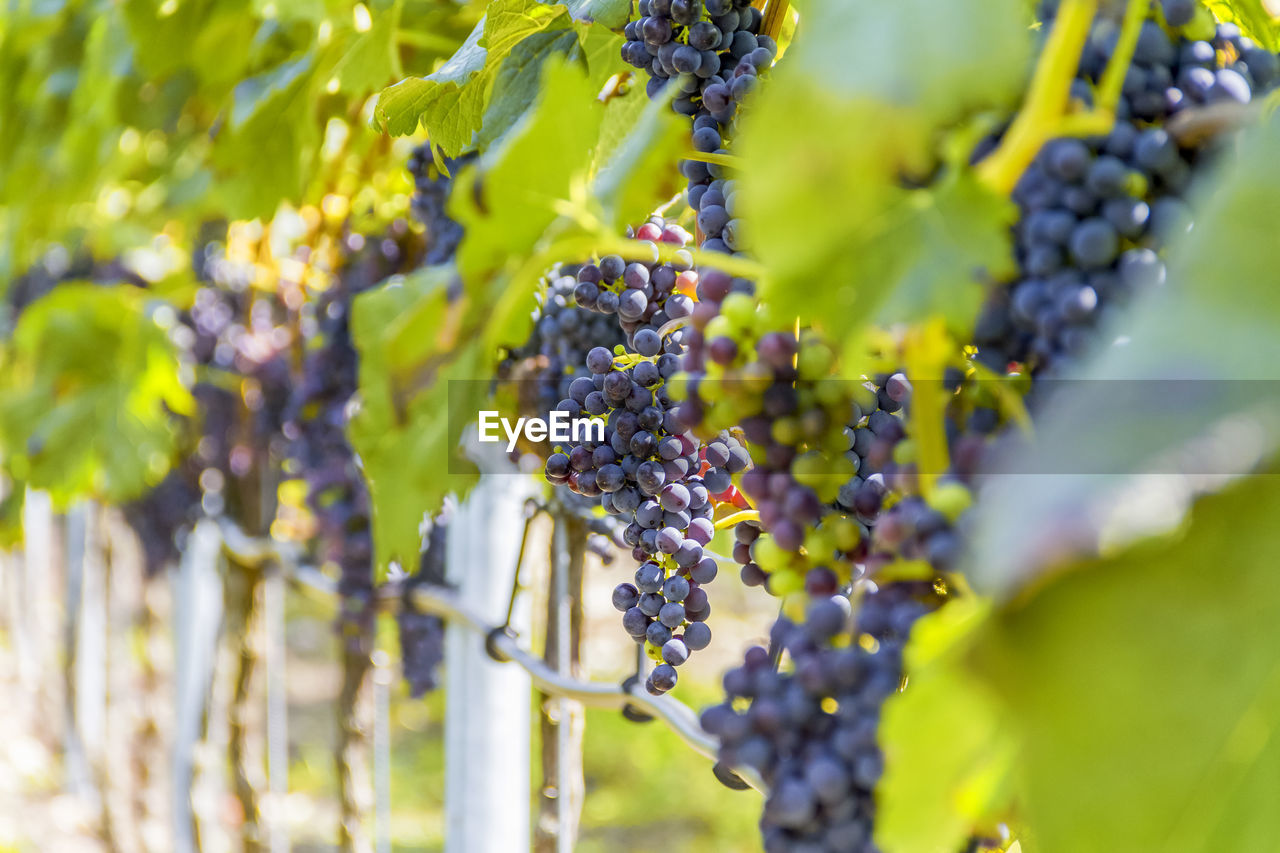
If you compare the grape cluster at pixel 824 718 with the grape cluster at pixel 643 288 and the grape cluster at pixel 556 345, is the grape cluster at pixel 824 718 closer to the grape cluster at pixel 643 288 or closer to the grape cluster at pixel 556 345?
the grape cluster at pixel 643 288

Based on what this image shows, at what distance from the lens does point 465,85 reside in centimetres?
63

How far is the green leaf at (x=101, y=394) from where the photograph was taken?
168 centimetres

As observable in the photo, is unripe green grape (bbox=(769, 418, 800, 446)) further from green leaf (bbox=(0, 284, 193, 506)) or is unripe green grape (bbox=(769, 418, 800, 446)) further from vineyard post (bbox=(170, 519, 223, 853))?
vineyard post (bbox=(170, 519, 223, 853))

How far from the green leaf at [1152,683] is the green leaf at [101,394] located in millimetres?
1672

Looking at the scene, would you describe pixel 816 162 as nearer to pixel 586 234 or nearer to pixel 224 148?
pixel 586 234

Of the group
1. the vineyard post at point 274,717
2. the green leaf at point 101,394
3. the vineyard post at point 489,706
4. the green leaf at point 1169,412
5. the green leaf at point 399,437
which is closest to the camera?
the green leaf at point 1169,412

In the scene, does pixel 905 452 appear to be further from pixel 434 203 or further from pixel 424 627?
pixel 424 627

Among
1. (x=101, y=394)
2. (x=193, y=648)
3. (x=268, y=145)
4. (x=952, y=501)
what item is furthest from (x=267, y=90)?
(x=193, y=648)

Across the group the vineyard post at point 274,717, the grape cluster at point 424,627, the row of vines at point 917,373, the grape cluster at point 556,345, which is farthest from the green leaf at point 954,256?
the vineyard post at point 274,717

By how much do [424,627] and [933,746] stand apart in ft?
3.57

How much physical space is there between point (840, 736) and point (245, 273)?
166 centimetres

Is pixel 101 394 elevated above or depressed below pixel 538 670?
below

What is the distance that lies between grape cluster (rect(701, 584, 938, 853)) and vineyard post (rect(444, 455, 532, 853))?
69 centimetres

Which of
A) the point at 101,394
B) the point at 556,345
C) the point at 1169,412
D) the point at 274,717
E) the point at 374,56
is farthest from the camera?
the point at 274,717
